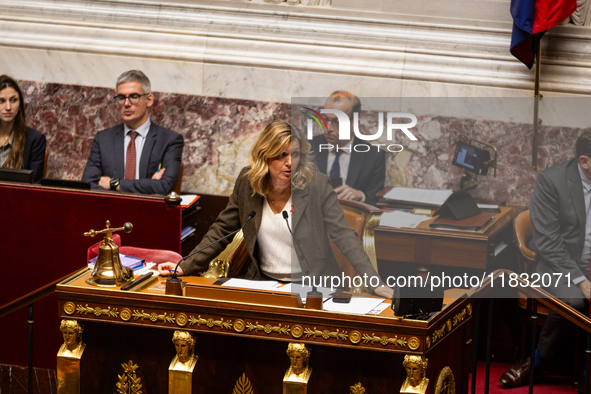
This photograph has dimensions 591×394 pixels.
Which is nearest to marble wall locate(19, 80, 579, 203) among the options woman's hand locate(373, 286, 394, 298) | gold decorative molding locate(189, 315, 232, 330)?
woman's hand locate(373, 286, 394, 298)

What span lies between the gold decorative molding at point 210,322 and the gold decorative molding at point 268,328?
9cm

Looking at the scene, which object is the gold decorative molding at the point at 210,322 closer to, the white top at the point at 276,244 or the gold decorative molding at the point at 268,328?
the gold decorative molding at the point at 268,328

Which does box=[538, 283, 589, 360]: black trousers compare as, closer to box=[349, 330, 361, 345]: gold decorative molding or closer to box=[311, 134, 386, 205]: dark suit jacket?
box=[349, 330, 361, 345]: gold decorative molding

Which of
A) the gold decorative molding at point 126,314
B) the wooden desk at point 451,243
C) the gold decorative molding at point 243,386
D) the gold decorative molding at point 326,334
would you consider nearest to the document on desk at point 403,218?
the wooden desk at point 451,243

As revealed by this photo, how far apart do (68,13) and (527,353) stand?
14.0ft

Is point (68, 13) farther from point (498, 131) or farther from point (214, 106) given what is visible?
point (498, 131)

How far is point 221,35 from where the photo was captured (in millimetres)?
5672

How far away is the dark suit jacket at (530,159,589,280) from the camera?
8.79 ft

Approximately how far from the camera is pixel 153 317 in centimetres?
315

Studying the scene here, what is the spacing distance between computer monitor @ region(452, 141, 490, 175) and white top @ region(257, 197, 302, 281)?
120 centimetres

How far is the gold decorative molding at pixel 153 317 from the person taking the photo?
3.13m

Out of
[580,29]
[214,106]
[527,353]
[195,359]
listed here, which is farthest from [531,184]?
[214,106]

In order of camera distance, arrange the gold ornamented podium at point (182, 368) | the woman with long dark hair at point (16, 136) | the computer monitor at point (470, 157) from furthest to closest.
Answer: the woman with long dark hair at point (16, 136)
the gold ornamented podium at point (182, 368)
the computer monitor at point (470, 157)

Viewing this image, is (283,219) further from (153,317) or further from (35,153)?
(35,153)
